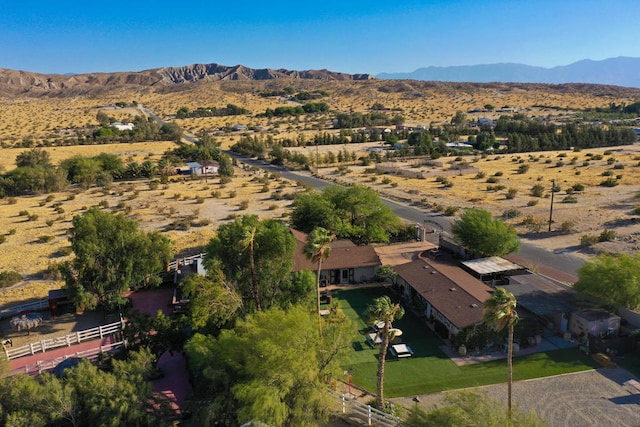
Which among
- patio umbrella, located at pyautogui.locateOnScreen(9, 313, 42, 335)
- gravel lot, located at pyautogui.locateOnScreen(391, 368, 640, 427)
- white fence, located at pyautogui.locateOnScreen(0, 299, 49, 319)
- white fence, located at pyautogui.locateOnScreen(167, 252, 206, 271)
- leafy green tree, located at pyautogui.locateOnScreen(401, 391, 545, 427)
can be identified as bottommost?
gravel lot, located at pyautogui.locateOnScreen(391, 368, 640, 427)

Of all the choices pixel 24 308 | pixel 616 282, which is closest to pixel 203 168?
pixel 24 308

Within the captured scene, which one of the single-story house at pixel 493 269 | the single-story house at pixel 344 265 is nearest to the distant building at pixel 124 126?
the single-story house at pixel 344 265

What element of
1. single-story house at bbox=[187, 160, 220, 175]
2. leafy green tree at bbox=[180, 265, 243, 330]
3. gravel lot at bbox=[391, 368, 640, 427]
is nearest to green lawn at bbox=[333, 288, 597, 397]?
gravel lot at bbox=[391, 368, 640, 427]

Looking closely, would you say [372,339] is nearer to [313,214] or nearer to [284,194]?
[313,214]

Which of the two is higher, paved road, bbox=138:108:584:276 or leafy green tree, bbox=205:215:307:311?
leafy green tree, bbox=205:215:307:311

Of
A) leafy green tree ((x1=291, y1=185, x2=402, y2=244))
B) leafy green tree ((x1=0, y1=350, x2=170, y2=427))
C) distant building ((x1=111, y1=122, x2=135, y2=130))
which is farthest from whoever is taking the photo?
distant building ((x1=111, y1=122, x2=135, y2=130))

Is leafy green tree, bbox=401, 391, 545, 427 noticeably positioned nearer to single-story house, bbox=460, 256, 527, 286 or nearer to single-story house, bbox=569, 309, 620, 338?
single-story house, bbox=569, 309, 620, 338
